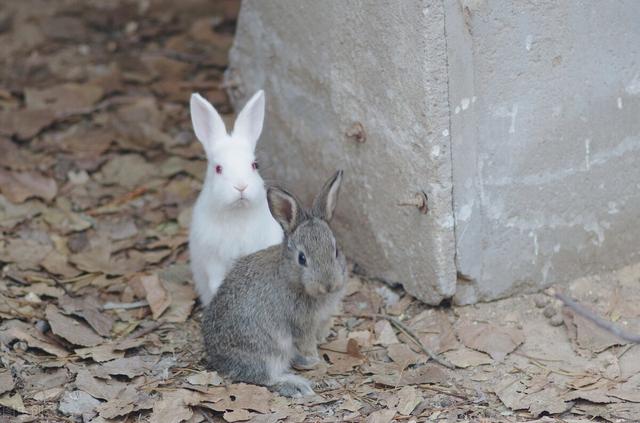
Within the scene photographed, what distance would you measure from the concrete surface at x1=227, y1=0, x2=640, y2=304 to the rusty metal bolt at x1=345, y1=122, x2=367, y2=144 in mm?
17

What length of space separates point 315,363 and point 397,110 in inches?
54.8

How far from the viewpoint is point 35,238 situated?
7180 mm

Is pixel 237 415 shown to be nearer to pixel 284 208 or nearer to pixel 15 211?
pixel 284 208

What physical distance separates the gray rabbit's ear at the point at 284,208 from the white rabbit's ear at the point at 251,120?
0.55 metres

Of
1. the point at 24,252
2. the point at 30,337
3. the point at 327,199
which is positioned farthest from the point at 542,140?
the point at 24,252

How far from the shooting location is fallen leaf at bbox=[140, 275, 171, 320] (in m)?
6.46

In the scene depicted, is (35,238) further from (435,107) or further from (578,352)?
(578,352)

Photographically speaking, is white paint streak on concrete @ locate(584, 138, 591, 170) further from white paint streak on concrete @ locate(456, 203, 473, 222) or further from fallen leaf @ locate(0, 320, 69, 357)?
fallen leaf @ locate(0, 320, 69, 357)

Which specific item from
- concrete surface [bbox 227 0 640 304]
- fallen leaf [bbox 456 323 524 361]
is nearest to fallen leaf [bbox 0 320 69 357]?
concrete surface [bbox 227 0 640 304]

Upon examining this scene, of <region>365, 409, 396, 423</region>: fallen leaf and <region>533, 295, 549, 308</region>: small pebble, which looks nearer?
<region>365, 409, 396, 423</region>: fallen leaf

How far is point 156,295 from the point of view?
6.58 meters

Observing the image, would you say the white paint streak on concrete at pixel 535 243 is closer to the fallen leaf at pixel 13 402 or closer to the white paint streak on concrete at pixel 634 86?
the white paint streak on concrete at pixel 634 86

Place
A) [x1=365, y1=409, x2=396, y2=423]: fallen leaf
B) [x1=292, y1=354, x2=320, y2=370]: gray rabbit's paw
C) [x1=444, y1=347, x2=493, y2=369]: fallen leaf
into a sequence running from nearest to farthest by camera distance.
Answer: [x1=365, y1=409, x2=396, y2=423]: fallen leaf < [x1=444, y1=347, x2=493, y2=369]: fallen leaf < [x1=292, y1=354, x2=320, y2=370]: gray rabbit's paw

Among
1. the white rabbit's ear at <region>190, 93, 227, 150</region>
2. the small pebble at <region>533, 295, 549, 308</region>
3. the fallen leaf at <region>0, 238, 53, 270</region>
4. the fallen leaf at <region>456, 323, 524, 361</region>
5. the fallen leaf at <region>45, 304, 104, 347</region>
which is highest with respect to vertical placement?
the white rabbit's ear at <region>190, 93, 227, 150</region>
